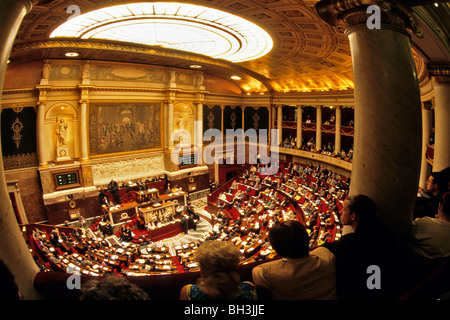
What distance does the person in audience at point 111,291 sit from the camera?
151 centimetres

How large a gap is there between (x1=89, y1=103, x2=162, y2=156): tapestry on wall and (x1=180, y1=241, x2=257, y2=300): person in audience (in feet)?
59.3

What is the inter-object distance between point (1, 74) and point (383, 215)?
3758 millimetres

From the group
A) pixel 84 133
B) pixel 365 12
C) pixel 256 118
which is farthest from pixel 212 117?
pixel 365 12

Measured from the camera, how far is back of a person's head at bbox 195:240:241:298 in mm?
1784

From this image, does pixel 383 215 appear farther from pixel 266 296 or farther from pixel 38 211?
pixel 38 211

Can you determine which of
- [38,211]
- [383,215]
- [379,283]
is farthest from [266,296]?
[38,211]

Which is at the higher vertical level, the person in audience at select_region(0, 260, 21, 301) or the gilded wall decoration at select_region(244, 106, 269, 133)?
the gilded wall decoration at select_region(244, 106, 269, 133)

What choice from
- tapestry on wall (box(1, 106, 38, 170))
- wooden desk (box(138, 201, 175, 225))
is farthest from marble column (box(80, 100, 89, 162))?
wooden desk (box(138, 201, 175, 225))

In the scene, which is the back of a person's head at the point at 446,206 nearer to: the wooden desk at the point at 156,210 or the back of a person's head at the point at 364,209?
the back of a person's head at the point at 364,209

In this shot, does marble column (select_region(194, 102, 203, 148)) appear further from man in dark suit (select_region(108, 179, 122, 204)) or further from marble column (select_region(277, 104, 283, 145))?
man in dark suit (select_region(108, 179, 122, 204))

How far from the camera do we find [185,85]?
68.9 feet

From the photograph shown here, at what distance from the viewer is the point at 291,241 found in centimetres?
200

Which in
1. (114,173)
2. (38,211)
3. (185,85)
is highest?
(185,85)
